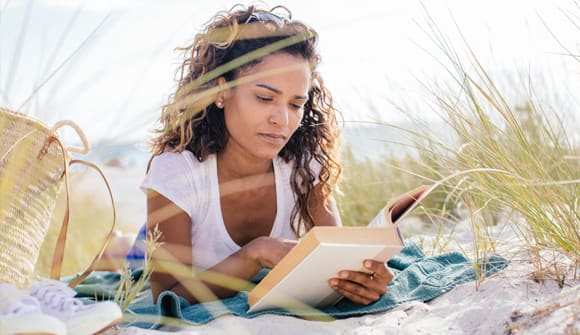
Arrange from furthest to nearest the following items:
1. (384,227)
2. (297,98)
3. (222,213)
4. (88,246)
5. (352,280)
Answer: (88,246)
(222,213)
(297,98)
(352,280)
(384,227)

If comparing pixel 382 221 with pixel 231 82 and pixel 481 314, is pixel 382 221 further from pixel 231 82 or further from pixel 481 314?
pixel 231 82

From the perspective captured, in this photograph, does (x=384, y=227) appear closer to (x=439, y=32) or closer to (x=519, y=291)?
(x=519, y=291)

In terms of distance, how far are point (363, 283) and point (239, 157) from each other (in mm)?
926

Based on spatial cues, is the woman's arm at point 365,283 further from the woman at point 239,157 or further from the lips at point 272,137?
the lips at point 272,137

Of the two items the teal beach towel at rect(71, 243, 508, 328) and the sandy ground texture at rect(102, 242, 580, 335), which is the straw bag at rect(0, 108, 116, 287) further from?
the sandy ground texture at rect(102, 242, 580, 335)

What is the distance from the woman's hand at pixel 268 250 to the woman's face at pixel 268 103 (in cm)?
45

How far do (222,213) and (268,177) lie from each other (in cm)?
29

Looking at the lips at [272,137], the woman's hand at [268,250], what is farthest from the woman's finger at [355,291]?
the lips at [272,137]

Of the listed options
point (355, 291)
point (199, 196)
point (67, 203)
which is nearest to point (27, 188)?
point (67, 203)

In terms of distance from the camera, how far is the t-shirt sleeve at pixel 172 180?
262 cm

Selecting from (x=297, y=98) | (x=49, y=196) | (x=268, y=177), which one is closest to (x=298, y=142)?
(x=268, y=177)

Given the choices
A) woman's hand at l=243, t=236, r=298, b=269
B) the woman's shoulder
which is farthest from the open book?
the woman's shoulder

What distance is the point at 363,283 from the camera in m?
2.17

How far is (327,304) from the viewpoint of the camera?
228 cm
